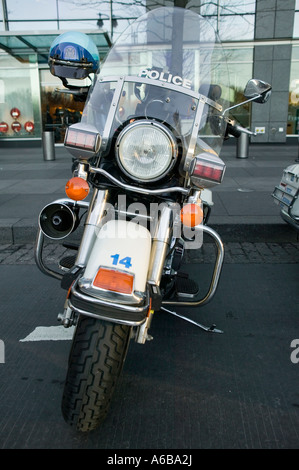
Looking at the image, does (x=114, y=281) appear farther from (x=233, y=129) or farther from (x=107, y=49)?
(x=107, y=49)

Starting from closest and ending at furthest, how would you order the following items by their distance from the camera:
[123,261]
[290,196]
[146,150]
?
[123,261] → [146,150] → [290,196]

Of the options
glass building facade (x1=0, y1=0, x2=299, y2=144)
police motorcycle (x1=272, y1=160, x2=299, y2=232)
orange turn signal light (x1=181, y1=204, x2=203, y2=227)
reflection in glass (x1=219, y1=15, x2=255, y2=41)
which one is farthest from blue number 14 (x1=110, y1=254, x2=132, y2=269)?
reflection in glass (x1=219, y1=15, x2=255, y2=41)

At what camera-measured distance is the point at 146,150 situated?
89.4 inches

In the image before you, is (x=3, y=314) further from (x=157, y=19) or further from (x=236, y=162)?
(x=236, y=162)

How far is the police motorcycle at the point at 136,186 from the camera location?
1.97 metres

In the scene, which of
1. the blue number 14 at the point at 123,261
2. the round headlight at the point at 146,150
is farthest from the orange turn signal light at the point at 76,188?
the blue number 14 at the point at 123,261

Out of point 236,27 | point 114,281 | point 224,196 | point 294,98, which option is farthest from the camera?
point 294,98

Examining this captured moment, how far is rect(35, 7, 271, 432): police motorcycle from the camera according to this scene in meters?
1.97

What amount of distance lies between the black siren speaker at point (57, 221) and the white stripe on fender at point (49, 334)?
86 cm

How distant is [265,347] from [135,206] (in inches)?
56.0

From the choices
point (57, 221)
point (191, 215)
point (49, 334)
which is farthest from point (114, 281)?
point (49, 334)

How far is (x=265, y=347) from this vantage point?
2973 mm

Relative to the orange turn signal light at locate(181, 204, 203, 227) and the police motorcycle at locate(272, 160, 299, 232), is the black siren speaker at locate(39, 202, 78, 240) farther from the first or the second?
the police motorcycle at locate(272, 160, 299, 232)

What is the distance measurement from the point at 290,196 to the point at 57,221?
2915mm
